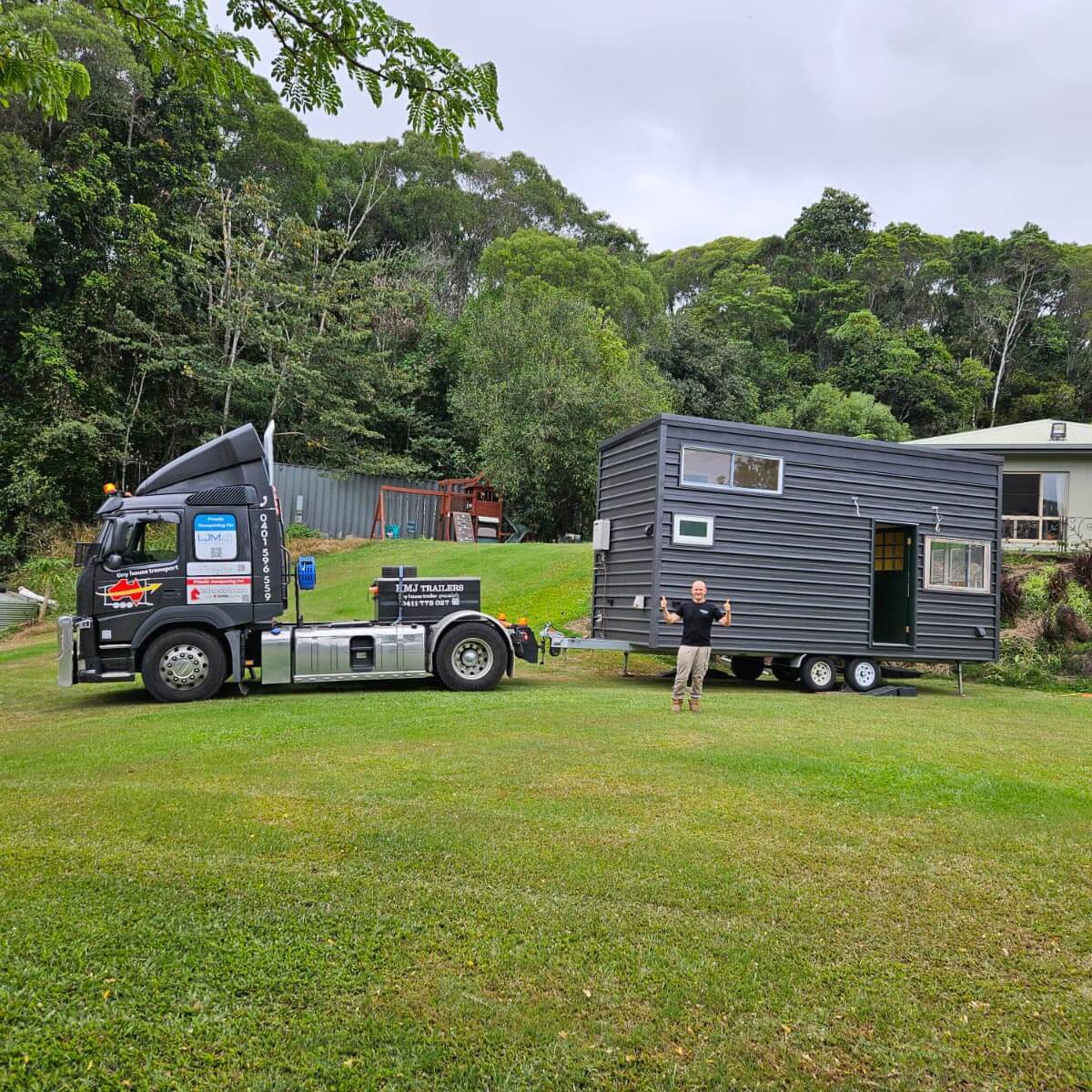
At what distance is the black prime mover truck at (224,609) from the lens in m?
9.34

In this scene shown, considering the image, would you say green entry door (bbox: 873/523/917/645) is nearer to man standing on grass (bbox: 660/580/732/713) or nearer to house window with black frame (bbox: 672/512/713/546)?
house window with black frame (bbox: 672/512/713/546)

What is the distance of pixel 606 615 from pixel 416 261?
27.7 metres

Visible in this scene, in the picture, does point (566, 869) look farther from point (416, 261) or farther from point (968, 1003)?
point (416, 261)

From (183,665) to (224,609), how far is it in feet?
2.49

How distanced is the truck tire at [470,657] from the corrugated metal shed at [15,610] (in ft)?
38.8

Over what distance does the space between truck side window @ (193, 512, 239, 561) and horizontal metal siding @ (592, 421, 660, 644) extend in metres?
5.26

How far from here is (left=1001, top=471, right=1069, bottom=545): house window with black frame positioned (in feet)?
72.0

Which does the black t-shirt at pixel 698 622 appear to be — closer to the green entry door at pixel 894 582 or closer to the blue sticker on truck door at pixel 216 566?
the green entry door at pixel 894 582

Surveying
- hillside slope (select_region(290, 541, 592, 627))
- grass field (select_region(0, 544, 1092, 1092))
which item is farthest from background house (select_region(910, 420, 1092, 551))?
grass field (select_region(0, 544, 1092, 1092))

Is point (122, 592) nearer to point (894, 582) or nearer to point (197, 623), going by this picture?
point (197, 623)

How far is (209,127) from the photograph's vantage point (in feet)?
86.3

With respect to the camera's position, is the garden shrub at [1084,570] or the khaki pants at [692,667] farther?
the garden shrub at [1084,570]

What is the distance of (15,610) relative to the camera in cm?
1745

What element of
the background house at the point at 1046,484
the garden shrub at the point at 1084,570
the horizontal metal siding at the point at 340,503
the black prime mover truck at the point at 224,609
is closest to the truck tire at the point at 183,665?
the black prime mover truck at the point at 224,609
